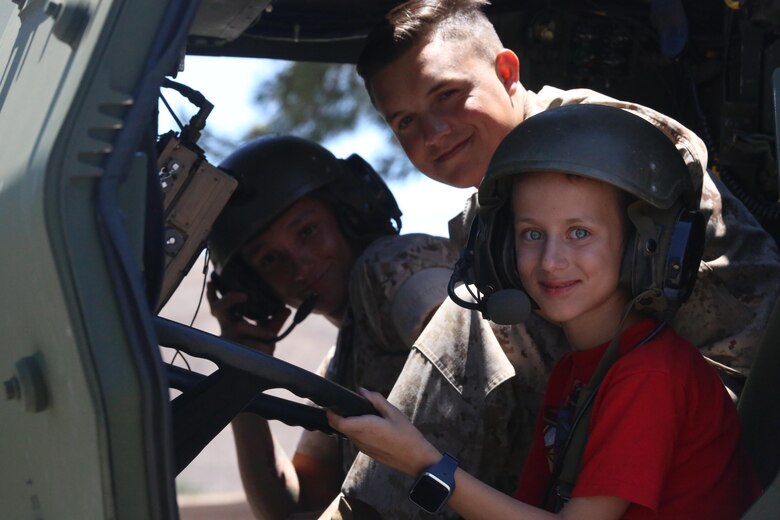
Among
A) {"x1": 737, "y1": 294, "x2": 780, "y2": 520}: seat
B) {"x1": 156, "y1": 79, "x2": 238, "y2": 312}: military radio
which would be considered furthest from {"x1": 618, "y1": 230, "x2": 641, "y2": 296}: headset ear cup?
{"x1": 156, "y1": 79, "x2": 238, "y2": 312}: military radio

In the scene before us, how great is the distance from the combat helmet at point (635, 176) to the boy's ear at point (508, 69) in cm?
105

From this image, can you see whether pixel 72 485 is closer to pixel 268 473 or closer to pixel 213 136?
pixel 268 473

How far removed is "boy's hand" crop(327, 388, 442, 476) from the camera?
73.5 inches

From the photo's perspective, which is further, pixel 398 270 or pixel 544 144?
pixel 398 270

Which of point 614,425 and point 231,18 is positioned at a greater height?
point 231,18

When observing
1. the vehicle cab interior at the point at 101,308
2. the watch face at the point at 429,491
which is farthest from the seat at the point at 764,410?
the watch face at the point at 429,491

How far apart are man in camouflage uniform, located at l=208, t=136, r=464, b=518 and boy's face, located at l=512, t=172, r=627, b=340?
1.59 m

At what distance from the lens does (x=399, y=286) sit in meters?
3.23

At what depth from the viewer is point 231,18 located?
2590 mm

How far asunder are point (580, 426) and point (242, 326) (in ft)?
6.54

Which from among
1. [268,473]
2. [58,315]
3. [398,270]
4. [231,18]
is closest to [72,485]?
[58,315]

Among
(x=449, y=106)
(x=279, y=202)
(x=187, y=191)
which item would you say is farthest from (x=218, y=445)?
(x=187, y=191)

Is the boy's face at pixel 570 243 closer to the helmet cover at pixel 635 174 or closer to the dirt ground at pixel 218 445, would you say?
the helmet cover at pixel 635 174

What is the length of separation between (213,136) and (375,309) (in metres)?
5.87
